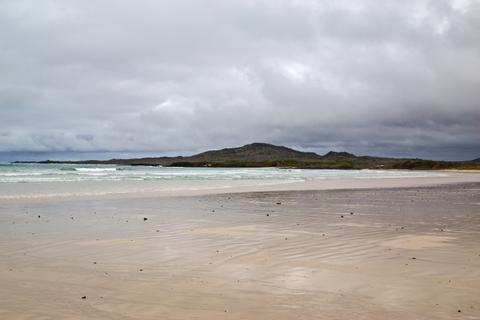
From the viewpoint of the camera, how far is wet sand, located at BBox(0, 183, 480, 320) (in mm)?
5945

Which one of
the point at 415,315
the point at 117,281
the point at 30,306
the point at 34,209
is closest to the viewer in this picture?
the point at 415,315

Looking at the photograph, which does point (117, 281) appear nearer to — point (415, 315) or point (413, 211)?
point (415, 315)

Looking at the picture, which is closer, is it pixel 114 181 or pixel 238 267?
pixel 238 267

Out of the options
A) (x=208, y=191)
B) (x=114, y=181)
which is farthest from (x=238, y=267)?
(x=114, y=181)

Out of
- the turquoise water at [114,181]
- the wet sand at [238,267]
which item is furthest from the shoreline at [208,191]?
the wet sand at [238,267]

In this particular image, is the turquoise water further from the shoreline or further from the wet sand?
the wet sand

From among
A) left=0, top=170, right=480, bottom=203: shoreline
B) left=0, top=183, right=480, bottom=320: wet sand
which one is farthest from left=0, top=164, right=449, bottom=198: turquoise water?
left=0, top=183, right=480, bottom=320: wet sand

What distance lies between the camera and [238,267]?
8.22m

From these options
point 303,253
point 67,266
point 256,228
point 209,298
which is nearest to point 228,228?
point 256,228

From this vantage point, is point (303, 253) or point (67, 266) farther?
point (303, 253)

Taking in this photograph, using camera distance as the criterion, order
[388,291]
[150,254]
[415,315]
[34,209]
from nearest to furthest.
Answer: [415,315]
[388,291]
[150,254]
[34,209]

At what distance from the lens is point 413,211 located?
58.3ft

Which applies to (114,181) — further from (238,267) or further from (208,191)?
(238,267)

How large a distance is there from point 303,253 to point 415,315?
3.90 metres
